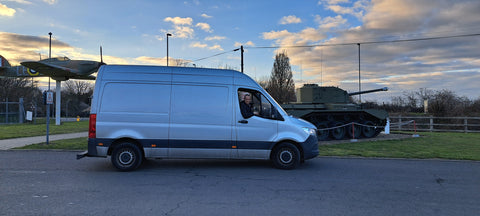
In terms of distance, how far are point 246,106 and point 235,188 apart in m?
2.19

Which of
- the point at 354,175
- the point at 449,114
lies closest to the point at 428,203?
the point at 354,175

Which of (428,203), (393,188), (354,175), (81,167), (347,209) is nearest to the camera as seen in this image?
(347,209)

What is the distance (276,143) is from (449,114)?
22.5 m

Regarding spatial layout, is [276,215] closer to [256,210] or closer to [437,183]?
[256,210]

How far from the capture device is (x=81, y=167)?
7.13m

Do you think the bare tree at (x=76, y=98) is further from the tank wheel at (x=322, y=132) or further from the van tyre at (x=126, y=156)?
the van tyre at (x=126, y=156)

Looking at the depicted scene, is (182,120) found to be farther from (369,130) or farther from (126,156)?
(369,130)

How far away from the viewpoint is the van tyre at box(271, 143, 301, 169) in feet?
22.8

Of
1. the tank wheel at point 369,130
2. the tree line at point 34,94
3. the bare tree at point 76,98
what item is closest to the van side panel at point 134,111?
the tank wheel at point 369,130

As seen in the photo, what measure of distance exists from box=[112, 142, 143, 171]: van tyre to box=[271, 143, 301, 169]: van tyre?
3.12 m

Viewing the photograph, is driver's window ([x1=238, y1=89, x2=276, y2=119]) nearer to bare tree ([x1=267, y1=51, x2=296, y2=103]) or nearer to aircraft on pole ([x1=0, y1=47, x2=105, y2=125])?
aircraft on pole ([x1=0, y1=47, x2=105, y2=125])

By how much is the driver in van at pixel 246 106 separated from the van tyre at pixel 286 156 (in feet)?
3.38

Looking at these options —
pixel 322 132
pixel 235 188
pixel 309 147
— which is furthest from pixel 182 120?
pixel 322 132

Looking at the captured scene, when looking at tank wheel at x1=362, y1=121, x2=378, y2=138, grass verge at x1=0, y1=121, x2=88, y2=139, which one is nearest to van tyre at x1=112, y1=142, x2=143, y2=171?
grass verge at x1=0, y1=121, x2=88, y2=139
